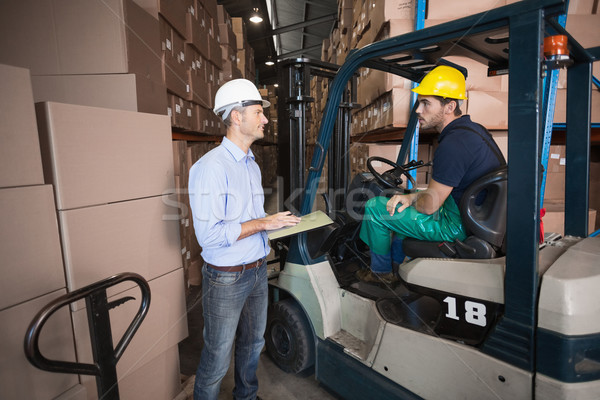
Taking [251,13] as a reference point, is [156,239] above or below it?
below

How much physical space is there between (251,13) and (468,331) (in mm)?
10018

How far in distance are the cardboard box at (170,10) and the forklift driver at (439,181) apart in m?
A: 2.56

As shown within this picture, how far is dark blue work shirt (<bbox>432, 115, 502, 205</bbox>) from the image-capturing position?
67.4 inches

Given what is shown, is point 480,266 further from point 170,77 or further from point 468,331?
point 170,77

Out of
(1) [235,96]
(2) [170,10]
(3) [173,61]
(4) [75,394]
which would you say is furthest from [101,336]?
(2) [170,10]

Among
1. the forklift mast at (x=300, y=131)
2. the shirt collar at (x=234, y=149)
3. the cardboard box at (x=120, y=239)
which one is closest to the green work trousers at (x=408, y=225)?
the forklift mast at (x=300, y=131)

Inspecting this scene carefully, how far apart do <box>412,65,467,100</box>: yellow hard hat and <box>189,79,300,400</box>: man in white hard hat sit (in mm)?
960

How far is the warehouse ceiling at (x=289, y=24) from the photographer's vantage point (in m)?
9.56

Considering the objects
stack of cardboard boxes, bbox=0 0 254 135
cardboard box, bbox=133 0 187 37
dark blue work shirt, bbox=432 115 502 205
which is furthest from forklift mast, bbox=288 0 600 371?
cardboard box, bbox=133 0 187 37

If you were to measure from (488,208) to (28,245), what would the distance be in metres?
1.96

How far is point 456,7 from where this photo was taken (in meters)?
3.24

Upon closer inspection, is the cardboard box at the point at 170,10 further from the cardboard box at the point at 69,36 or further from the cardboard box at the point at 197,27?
the cardboard box at the point at 69,36

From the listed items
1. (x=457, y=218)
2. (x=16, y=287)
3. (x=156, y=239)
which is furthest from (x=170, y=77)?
(x=457, y=218)

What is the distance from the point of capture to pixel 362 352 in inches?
81.4
